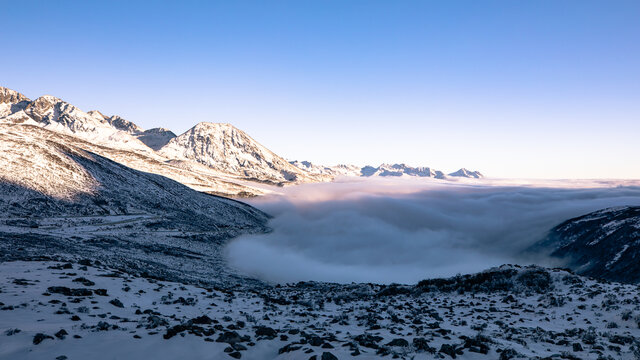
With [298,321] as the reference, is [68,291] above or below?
above

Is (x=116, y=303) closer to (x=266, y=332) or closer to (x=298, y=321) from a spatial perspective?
(x=266, y=332)

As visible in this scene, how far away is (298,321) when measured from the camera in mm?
19922

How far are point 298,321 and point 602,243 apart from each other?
388 ft

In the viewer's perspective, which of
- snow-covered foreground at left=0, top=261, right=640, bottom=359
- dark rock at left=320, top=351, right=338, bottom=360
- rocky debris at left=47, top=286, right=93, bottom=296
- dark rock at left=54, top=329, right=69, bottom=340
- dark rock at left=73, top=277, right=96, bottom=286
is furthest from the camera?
dark rock at left=73, top=277, right=96, bottom=286

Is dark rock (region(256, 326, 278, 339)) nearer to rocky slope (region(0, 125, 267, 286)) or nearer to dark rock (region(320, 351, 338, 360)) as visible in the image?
dark rock (region(320, 351, 338, 360))

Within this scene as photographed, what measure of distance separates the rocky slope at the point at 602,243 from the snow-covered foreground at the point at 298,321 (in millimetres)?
69222

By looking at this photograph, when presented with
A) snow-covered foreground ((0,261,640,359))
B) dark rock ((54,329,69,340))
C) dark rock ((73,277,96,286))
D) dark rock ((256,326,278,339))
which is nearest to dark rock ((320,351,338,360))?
snow-covered foreground ((0,261,640,359))

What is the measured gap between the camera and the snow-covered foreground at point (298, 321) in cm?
1195

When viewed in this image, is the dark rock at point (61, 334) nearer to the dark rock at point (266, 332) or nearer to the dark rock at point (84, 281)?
the dark rock at point (266, 332)

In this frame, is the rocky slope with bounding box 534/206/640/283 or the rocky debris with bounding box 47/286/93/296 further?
the rocky slope with bounding box 534/206/640/283

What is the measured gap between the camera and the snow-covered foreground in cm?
1195

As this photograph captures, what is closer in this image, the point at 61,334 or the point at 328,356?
the point at 328,356

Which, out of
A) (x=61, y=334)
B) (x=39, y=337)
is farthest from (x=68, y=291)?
(x=39, y=337)

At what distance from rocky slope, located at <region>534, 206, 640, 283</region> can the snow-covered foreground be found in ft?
227
